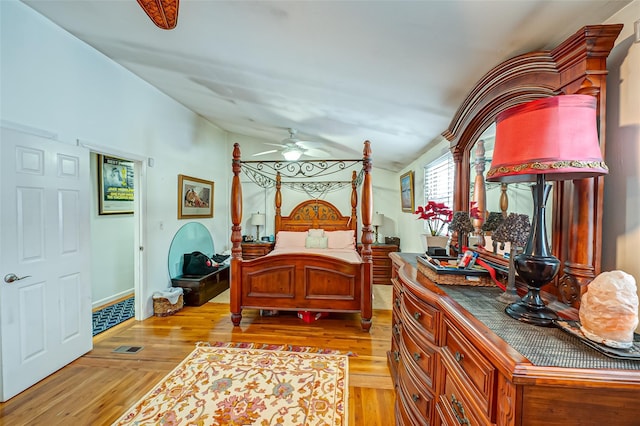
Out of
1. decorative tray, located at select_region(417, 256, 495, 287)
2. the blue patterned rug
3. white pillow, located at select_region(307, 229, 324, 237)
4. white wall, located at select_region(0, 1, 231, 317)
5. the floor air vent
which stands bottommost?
the blue patterned rug

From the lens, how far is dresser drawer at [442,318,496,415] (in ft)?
2.77

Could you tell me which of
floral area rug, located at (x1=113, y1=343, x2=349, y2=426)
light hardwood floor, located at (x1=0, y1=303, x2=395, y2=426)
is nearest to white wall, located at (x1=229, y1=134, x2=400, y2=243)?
light hardwood floor, located at (x1=0, y1=303, x2=395, y2=426)

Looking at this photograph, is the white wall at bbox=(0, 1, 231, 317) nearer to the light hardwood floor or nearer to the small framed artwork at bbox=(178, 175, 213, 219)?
the small framed artwork at bbox=(178, 175, 213, 219)

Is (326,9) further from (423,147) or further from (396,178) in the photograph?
(396,178)

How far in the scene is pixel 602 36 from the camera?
39.2 inches

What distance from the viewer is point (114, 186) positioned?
175 inches

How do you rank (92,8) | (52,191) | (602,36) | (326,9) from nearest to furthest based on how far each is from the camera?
(602,36), (326,9), (92,8), (52,191)

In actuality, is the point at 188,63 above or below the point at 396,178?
above

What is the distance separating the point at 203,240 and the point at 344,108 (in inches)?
142

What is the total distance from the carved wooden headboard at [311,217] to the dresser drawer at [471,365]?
4.72m

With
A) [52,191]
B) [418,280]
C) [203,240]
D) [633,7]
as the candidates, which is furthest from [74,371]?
[633,7]

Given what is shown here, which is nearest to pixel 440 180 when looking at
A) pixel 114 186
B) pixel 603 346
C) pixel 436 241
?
pixel 436 241

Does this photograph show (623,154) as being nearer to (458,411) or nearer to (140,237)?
(458,411)

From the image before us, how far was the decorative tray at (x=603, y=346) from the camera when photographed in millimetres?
746
